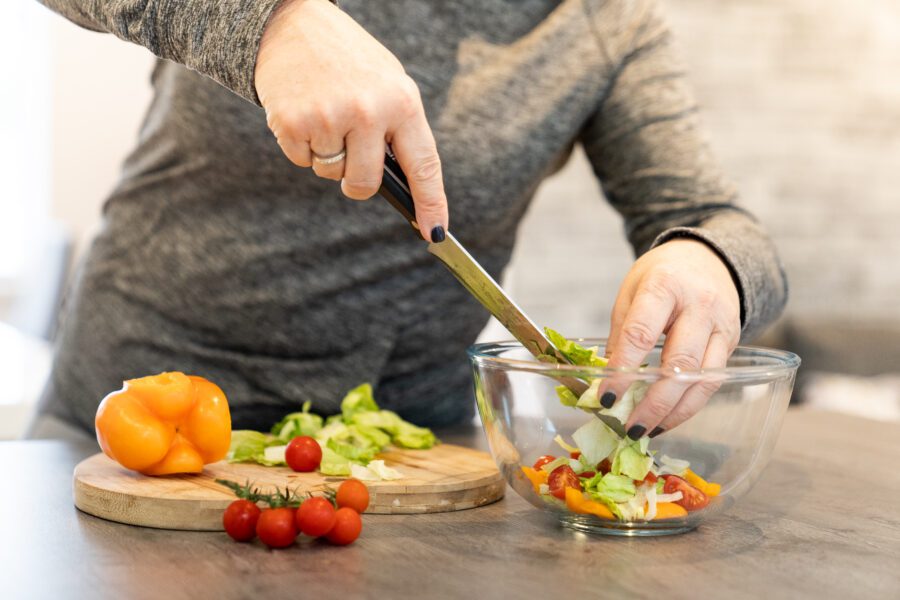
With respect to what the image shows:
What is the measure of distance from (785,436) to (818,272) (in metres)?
2.65

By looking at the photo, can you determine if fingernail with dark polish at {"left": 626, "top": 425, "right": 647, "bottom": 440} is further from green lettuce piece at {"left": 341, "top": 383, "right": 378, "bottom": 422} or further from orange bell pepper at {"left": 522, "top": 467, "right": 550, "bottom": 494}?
green lettuce piece at {"left": 341, "top": 383, "right": 378, "bottom": 422}

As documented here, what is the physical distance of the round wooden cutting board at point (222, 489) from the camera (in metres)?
0.90

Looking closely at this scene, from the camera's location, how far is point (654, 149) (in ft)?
4.56

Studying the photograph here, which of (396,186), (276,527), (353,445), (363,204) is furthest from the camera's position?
(363,204)

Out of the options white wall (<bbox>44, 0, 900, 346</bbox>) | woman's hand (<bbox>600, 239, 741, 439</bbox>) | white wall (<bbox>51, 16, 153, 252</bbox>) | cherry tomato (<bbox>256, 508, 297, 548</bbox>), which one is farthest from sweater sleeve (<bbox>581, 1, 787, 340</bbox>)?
white wall (<bbox>44, 0, 900, 346</bbox>)

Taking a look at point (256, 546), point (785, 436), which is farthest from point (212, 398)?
point (785, 436)

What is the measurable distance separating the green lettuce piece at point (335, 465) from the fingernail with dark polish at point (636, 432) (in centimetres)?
32

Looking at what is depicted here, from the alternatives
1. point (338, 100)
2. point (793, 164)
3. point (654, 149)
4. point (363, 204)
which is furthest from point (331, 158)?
point (793, 164)

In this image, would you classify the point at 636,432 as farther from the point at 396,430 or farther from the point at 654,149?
the point at 654,149

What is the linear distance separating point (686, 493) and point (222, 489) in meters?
0.44

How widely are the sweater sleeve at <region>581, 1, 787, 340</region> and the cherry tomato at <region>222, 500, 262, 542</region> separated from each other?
2.38 feet

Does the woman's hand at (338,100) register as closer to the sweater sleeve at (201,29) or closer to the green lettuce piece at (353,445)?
the sweater sleeve at (201,29)

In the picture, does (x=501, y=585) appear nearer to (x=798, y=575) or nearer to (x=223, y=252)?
(x=798, y=575)

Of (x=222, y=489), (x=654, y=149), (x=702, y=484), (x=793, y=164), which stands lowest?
(x=222, y=489)
